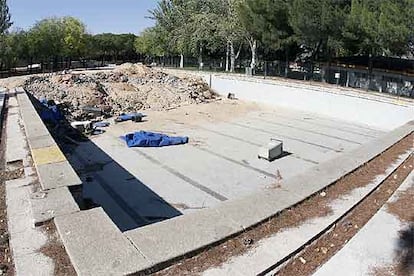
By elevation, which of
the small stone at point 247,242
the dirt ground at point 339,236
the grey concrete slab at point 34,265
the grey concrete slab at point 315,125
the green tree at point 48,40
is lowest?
the grey concrete slab at point 315,125

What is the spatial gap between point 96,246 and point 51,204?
4.79 ft

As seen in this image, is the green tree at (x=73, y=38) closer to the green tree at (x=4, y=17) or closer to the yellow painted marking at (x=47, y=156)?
the green tree at (x=4, y=17)

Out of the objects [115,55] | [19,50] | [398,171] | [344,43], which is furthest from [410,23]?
[115,55]

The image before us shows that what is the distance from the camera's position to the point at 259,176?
1349 cm

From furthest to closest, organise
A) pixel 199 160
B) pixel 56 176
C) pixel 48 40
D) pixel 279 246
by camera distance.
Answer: pixel 48 40, pixel 199 160, pixel 56 176, pixel 279 246

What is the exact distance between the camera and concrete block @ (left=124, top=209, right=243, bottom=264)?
4141mm

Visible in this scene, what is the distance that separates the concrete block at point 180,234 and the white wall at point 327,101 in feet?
57.3

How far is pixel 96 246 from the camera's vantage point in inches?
164

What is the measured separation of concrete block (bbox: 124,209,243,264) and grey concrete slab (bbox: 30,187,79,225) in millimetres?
1113

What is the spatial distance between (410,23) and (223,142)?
37.7 feet

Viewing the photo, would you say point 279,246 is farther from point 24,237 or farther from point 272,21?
point 272,21

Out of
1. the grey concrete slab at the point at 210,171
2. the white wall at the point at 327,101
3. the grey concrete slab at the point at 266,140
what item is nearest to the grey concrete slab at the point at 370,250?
the grey concrete slab at the point at 210,171

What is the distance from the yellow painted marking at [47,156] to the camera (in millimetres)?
7334

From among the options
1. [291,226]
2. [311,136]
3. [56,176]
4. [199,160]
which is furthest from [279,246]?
[311,136]
